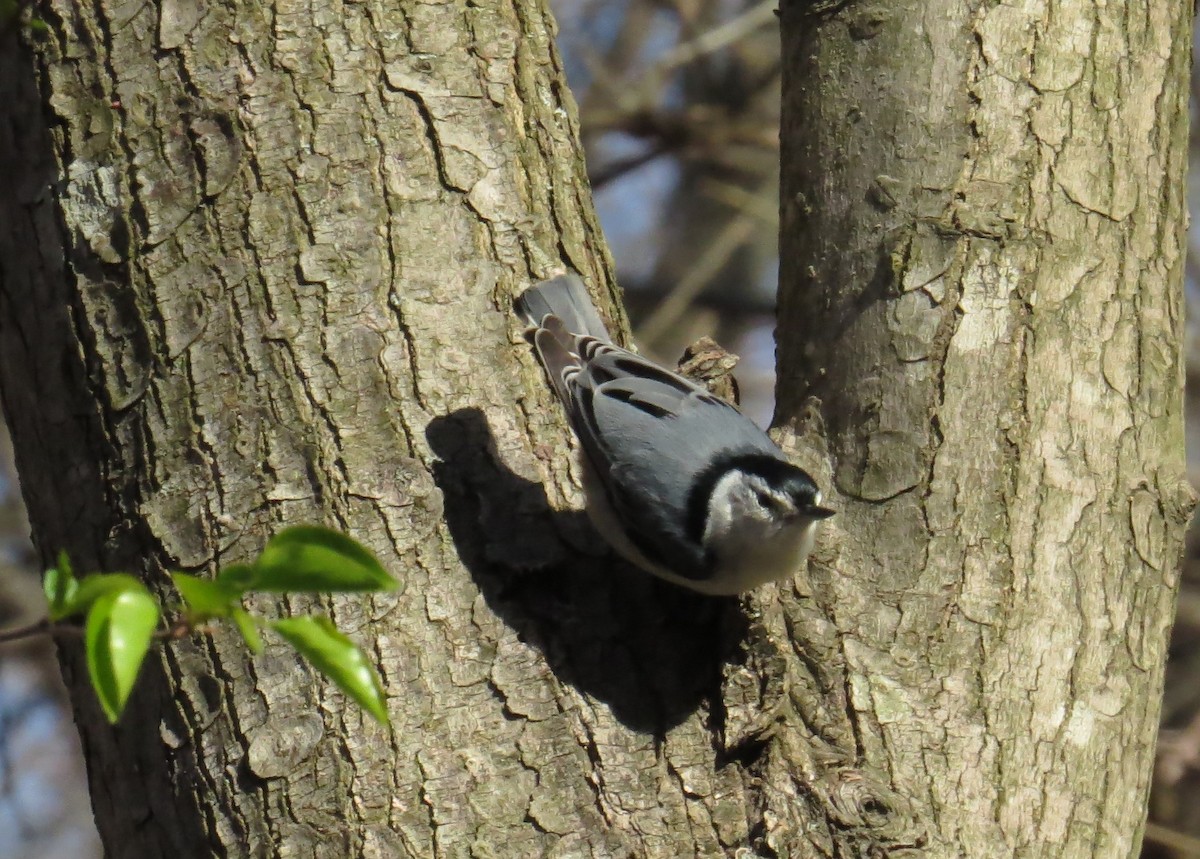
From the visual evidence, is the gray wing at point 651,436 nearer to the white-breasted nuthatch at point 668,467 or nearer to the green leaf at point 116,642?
the white-breasted nuthatch at point 668,467

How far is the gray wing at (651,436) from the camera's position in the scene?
7.78 feet

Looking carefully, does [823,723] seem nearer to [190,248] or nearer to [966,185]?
[966,185]

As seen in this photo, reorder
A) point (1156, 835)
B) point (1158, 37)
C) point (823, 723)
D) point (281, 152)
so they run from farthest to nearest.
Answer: point (1156, 835)
point (1158, 37)
point (281, 152)
point (823, 723)

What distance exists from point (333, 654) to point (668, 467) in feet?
4.80

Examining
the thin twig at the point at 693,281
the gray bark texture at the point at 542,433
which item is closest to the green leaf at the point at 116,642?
the gray bark texture at the point at 542,433

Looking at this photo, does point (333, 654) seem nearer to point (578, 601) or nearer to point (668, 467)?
point (578, 601)

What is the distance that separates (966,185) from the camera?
219 cm

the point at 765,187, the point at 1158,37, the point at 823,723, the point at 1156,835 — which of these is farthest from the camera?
the point at 765,187

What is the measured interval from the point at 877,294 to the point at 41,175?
1.43 m

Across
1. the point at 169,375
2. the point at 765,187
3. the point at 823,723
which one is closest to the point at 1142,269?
the point at 823,723

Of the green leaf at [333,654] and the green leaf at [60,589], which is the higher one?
the green leaf at [60,589]

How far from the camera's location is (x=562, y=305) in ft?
7.57

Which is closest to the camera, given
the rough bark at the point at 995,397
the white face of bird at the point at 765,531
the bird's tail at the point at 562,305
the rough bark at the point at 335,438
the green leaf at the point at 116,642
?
the green leaf at the point at 116,642

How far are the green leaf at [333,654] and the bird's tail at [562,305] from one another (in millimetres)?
1096
